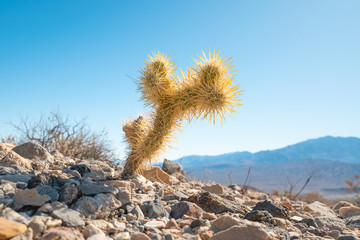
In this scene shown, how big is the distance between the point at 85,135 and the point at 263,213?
8.21m

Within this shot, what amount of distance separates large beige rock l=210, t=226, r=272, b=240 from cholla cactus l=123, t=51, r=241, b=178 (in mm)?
2407

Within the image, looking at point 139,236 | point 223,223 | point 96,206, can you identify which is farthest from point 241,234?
point 96,206

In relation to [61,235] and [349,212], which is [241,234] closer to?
[61,235]

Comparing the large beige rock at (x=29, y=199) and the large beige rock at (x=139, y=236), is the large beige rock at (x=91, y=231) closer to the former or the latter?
the large beige rock at (x=139, y=236)

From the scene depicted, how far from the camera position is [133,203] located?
441 centimetres

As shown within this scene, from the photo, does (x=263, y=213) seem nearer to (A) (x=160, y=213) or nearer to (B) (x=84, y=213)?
(A) (x=160, y=213)

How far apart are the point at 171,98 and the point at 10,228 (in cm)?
375

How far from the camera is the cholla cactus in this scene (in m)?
5.46

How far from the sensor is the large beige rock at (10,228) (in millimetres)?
2760

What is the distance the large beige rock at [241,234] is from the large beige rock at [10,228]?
193cm

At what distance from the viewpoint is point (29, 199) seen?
3588 mm

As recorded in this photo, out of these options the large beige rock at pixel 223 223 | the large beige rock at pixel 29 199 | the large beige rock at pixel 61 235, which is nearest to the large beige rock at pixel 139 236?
the large beige rock at pixel 61 235

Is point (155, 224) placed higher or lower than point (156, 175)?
lower

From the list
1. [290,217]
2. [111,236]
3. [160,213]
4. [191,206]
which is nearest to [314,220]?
[290,217]
